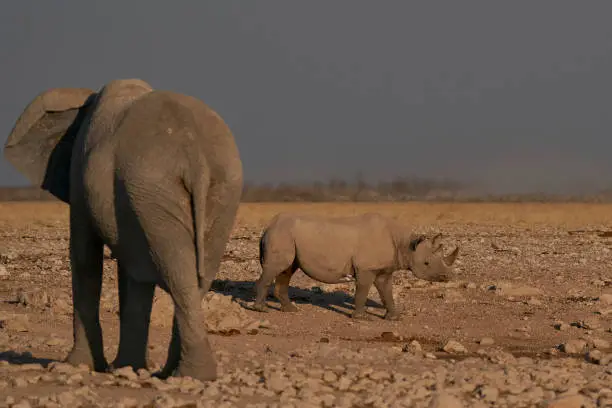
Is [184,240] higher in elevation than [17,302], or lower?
higher

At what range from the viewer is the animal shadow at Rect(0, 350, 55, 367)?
936cm

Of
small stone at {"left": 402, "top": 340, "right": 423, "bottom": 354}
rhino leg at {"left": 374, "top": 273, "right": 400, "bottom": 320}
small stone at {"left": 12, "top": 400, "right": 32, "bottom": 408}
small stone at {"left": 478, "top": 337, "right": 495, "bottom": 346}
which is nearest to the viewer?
small stone at {"left": 12, "top": 400, "right": 32, "bottom": 408}

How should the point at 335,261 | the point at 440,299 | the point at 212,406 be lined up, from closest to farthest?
the point at 212,406 < the point at 335,261 < the point at 440,299

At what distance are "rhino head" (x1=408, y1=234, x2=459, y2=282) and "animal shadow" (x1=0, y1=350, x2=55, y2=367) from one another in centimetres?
735

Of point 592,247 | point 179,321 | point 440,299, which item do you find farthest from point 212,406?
point 592,247

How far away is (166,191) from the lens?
24.9 ft

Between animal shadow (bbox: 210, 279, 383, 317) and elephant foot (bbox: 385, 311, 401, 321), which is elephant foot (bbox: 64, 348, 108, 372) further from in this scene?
animal shadow (bbox: 210, 279, 383, 317)

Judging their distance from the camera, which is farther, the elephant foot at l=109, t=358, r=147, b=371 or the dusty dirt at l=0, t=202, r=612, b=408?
the elephant foot at l=109, t=358, r=147, b=371

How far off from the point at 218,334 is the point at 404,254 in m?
3.88

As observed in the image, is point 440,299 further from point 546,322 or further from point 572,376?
point 572,376

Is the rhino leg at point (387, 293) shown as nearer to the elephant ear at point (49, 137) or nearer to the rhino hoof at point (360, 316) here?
the rhino hoof at point (360, 316)

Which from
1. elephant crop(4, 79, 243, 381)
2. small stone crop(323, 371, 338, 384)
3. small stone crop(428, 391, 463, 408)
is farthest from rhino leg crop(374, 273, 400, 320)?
small stone crop(428, 391, 463, 408)

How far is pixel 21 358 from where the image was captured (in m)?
9.70

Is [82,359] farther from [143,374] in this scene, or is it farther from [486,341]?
[486,341]
